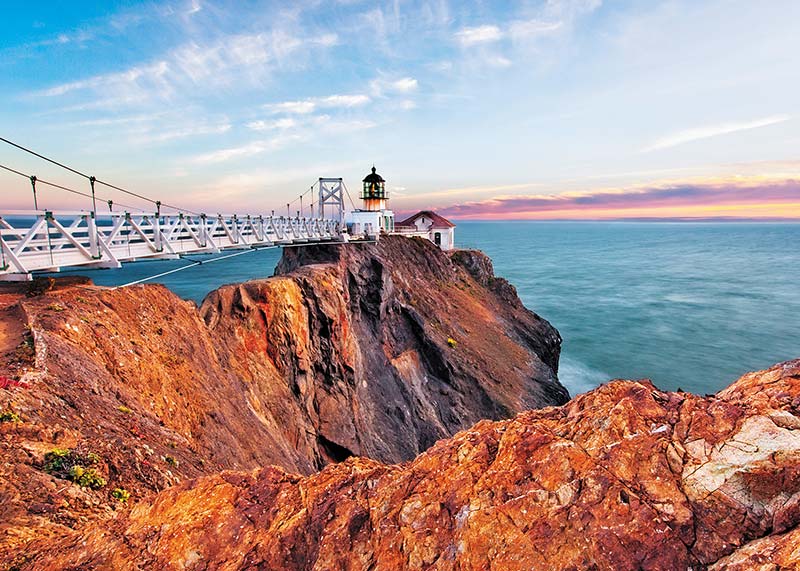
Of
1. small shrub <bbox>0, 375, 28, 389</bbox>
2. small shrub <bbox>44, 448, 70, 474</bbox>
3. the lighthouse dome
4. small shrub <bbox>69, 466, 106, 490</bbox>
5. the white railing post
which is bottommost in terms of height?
small shrub <bbox>69, 466, 106, 490</bbox>

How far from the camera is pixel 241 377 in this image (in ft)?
56.4

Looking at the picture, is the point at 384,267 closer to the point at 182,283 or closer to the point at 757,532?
the point at 757,532

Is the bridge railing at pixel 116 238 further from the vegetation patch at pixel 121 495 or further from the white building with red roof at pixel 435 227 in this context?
the white building with red roof at pixel 435 227

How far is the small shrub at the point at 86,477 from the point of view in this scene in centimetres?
675

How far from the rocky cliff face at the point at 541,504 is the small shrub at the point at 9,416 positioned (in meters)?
2.93

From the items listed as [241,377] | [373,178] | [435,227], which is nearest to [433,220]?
[435,227]

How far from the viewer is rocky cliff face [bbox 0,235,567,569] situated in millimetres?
7238

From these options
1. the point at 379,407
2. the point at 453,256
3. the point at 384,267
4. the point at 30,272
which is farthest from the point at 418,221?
the point at 30,272

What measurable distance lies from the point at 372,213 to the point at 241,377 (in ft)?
84.5

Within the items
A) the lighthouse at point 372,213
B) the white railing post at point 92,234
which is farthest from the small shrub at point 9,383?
the lighthouse at point 372,213

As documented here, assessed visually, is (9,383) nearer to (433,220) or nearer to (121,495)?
(121,495)

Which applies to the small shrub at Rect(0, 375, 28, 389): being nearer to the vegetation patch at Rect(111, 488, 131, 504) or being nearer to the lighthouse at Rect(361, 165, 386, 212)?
the vegetation patch at Rect(111, 488, 131, 504)

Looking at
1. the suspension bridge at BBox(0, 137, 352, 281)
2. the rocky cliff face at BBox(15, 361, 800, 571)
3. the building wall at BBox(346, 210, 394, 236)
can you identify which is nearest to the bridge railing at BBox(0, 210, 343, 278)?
the suspension bridge at BBox(0, 137, 352, 281)

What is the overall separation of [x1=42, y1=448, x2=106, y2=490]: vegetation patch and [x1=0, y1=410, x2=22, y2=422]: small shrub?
103 centimetres
